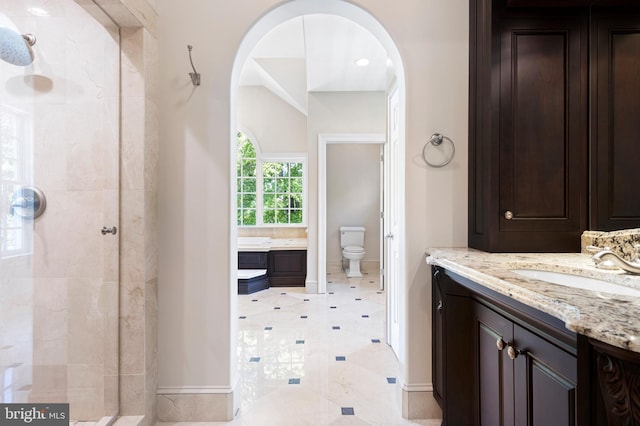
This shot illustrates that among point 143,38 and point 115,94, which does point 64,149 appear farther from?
point 143,38

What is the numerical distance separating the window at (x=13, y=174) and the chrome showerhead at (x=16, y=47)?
0.83ft

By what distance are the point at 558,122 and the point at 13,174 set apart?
2.76m

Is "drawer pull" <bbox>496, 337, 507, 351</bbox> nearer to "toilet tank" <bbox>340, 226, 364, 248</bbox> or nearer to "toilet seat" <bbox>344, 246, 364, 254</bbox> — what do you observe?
"toilet seat" <bbox>344, 246, 364, 254</bbox>

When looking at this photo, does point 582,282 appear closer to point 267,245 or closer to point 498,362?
point 498,362

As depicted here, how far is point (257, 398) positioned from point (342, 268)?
4.06 metres

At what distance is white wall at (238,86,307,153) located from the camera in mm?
5918

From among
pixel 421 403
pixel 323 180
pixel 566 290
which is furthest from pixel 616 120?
pixel 323 180

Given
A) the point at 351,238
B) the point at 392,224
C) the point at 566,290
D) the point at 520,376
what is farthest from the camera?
the point at 351,238

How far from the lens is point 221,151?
1790 millimetres

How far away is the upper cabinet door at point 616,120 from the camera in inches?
59.3

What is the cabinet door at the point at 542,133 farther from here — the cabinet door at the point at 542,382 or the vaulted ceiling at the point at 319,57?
the vaulted ceiling at the point at 319,57

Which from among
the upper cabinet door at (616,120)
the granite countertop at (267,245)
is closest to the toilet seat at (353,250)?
the granite countertop at (267,245)

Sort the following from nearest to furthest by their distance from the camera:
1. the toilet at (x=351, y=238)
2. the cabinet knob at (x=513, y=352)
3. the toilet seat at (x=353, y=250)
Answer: the cabinet knob at (x=513, y=352)
the toilet seat at (x=353, y=250)
the toilet at (x=351, y=238)

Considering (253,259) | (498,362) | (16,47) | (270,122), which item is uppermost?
(270,122)
